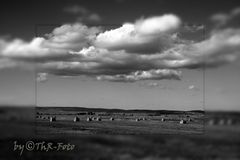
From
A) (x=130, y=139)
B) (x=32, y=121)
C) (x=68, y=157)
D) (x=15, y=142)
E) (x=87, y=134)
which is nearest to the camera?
(x=68, y=157)

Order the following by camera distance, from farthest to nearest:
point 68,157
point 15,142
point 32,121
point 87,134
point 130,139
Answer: point 32,121, point 87,134, point 130,139, point 15,142, point 68,157

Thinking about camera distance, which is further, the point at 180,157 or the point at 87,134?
the point at 87,134

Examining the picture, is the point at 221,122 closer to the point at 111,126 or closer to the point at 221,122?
the point at 221,122

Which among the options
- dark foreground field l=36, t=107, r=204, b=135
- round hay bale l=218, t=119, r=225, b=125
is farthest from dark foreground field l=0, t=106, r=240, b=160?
round hay bale l=218, t=119, r=225, b=125

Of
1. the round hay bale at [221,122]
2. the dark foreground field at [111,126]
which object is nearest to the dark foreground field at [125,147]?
the dark foreground field at [111,126]

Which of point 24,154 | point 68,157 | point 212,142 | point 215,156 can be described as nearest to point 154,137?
point 212,142

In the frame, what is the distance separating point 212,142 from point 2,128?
48.5ft

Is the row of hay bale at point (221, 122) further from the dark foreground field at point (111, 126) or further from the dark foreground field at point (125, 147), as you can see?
the dark foreground field at point (125, 147)

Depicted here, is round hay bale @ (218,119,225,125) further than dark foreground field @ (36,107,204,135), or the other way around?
round hay bale @ (218,119,225,125)

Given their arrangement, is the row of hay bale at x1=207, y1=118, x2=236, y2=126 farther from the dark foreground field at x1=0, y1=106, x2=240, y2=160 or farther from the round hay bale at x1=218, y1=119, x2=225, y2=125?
the dark foreground field at x1=0, y1=106, x2=240, y2=160

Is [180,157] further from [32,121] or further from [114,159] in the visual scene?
[32,121]

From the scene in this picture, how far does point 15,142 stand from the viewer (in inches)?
835

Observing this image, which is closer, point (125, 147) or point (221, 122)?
point (125, 147)

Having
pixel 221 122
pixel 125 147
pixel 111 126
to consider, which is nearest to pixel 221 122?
pixel 221 122
